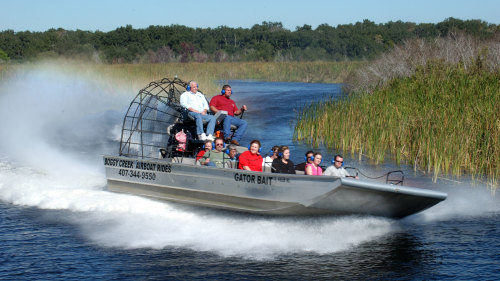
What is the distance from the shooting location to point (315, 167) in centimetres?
1392

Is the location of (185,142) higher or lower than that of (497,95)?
lower

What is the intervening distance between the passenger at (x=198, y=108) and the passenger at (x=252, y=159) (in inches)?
81.5

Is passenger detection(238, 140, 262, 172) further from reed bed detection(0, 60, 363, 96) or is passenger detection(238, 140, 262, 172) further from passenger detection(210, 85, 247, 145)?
reed bed detection(0, 60, 363, 96)

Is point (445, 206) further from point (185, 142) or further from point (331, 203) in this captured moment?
point (185, 142)

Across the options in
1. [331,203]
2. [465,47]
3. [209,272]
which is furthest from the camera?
[465,47]

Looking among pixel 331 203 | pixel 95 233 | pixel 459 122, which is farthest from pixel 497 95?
pixel 95 233

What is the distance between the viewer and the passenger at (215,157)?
14773 millimetres

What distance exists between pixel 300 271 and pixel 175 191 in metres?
4.80

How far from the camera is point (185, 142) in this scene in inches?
647

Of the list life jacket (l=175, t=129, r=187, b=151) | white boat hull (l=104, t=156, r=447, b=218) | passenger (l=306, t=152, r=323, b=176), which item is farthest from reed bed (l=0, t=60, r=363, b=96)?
passenger (l=306, t=152, r=323, b=176)

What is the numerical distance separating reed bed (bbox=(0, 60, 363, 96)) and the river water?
18935 millimetres

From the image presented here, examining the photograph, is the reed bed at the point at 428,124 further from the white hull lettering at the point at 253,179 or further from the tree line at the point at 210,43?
the tree line at the point at 210,43

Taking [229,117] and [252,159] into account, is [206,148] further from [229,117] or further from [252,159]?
[229,117]

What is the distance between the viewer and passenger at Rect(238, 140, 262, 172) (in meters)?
14.1
